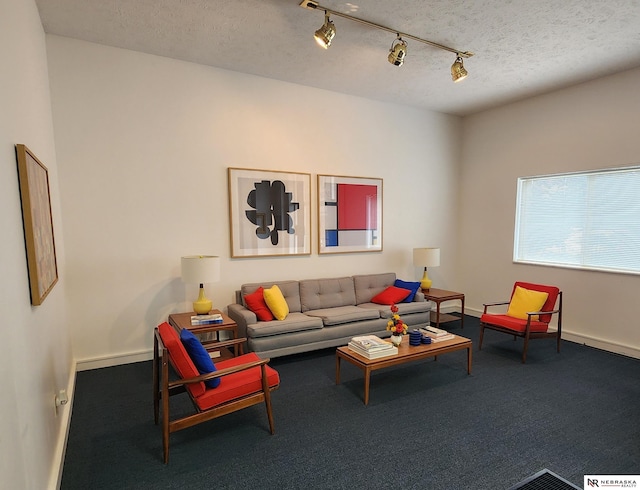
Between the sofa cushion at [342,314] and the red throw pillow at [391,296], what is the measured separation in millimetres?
419

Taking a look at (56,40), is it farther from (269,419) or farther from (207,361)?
(269,419)

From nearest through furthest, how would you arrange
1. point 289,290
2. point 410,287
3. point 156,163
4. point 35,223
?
point 35,223, point 156,163, point 289,290, point 410,287

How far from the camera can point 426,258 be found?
16.8 feet

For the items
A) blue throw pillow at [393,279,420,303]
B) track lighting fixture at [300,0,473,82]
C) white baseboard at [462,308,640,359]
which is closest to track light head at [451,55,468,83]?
track lighting fixture at [300,0,473,82]

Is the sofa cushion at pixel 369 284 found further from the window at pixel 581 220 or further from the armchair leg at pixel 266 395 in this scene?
the armchair leg at pixel 266 395

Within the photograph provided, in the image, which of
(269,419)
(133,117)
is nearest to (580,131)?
(269,419)

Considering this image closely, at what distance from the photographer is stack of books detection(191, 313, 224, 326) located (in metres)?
3.45

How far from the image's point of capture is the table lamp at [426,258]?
5113 millimetres

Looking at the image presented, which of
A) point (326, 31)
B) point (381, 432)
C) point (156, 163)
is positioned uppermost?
point (326, 31)

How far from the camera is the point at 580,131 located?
432 cm

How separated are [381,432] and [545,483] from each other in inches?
39.6

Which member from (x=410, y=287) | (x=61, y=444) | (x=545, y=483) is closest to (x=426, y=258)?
(x=410, y=287)

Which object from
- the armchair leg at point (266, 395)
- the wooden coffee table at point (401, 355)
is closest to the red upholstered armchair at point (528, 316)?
the wooden coffee table at point (401, 355)

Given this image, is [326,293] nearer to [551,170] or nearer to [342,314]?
[342,314]
